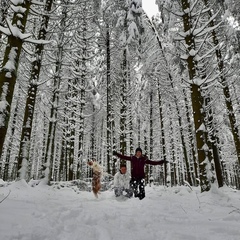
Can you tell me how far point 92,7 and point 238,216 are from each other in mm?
12176

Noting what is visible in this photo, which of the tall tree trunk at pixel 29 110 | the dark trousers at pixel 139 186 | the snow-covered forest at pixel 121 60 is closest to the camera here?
the snow-covered forest at pixel 121 60

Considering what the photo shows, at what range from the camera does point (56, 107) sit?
33.1ft

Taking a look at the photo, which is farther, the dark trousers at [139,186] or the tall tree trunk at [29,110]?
the tall tree trunk at [29,110]

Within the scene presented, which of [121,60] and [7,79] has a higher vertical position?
[121,60]

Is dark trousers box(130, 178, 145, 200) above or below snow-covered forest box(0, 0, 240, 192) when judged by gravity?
below

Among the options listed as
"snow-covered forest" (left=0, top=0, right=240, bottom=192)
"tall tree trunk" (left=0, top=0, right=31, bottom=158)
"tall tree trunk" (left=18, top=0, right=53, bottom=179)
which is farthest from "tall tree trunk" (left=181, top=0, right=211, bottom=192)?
"tall tree trunk" (left=0, top=0, right=31, bottom=158)

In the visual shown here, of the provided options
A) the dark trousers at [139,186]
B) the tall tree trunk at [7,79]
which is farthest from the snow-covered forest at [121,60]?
the dark trousers at [139,186]

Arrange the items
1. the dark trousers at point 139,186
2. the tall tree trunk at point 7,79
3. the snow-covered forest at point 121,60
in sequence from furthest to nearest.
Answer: the dark trousers at point 139,186, the snow-covered forest at point 121,60, the tall tree trunk at point 7,79

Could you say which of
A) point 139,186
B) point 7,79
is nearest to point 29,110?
point 7,79

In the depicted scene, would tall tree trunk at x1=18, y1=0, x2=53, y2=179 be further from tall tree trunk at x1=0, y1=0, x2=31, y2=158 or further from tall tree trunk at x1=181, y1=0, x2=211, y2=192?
tall tree trunk at x1=181, y1=0, x2=211, y2=192

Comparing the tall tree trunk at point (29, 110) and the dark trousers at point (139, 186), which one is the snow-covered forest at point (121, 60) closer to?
the tall tree trunk at point (29, 110)

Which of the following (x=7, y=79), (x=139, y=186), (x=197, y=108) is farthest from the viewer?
(x=139, y=186)

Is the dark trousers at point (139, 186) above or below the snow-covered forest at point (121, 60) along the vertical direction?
below

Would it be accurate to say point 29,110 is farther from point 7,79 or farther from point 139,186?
point 139,186
